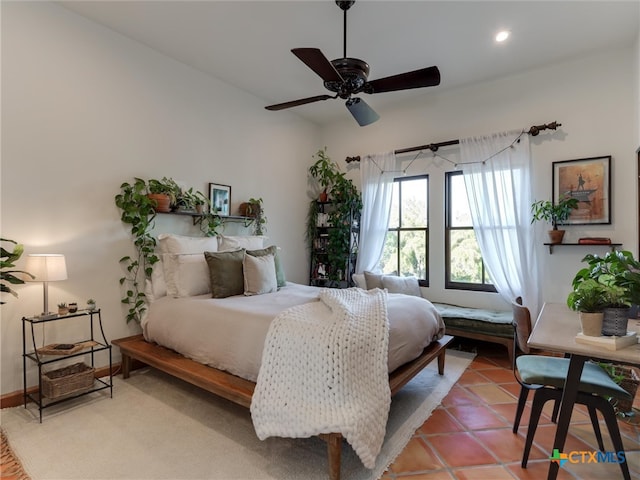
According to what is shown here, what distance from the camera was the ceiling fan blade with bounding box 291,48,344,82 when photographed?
2082mm

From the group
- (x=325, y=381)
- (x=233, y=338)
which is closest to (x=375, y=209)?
(x=233, y=338)

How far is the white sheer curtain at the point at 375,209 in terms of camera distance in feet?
15.7

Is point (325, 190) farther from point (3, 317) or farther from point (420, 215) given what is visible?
point (3, 317)

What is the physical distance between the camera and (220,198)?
4.04 metres

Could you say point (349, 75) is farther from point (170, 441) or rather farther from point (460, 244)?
point (460, 244)

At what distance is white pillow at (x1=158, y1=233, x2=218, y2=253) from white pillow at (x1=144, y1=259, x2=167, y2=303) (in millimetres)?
206

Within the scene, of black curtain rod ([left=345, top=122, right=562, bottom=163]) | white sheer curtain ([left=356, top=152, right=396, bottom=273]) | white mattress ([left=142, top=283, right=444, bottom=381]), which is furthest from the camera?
white sheer curtain ([left=356, top=152, right=396, bottom=273])

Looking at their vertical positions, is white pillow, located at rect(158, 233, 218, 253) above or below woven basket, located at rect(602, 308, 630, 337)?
above

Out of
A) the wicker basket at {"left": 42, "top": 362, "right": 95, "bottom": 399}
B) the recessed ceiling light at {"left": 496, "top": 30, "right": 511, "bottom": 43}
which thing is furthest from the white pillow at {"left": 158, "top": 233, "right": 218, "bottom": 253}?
the recessed ceiling light at {"left": 496, "top": 30, "right": 511, "bottom": 43}

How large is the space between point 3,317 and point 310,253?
365 cm

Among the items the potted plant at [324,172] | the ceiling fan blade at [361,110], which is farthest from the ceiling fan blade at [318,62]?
the potted plant at [324,172]

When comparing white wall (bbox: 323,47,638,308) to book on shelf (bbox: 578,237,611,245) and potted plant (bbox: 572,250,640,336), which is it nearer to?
book on shelf (bbox: 578,237,611,245)

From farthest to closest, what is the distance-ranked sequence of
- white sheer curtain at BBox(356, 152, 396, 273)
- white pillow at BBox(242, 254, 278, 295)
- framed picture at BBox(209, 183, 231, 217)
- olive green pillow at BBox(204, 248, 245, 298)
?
1. white sheer curtain at BBox(356, 152, 396, 273)
2. framed picture at BBox(209, 183, 231, 217)
3. white pillow at BBox(242, 254, 278, 295)
4. olive green pillow at BBox(204, 248, 245, 298)

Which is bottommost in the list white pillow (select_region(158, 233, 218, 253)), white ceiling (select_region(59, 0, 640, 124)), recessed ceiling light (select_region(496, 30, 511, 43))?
white pillow (select_region(158, 233, 218, 253))
